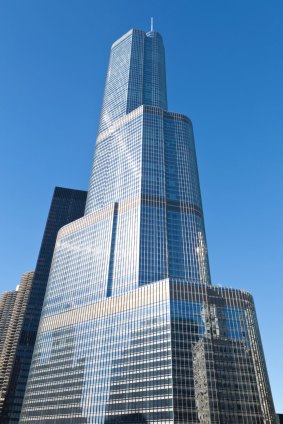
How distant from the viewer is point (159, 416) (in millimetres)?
103250

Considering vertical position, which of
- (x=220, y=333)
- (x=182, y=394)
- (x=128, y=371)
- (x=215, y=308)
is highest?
(x=215, y=308)

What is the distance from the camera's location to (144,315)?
413 ft

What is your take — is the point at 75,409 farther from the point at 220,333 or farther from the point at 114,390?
the point at 220,333

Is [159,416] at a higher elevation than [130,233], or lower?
lower

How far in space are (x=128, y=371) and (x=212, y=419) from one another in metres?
30.1

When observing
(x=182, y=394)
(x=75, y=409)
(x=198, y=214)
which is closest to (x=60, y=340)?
(x=75, y=409)

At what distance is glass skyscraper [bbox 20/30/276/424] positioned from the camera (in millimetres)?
107375

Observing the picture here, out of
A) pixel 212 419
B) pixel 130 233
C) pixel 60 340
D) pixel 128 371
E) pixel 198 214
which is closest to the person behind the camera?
pixel 212 419

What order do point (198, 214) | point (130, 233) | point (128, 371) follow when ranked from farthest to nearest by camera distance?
point (198, 214) → point (130, 233) → point (128, 371)

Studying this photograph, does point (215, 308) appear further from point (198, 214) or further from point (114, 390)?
point (198, 214)

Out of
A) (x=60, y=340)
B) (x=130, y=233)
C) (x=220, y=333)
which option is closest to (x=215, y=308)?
(x=220, y=333)

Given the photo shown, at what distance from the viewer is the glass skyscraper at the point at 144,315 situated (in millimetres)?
107375

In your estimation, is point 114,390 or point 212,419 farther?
point 114,390

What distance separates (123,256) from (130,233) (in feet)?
35.0
